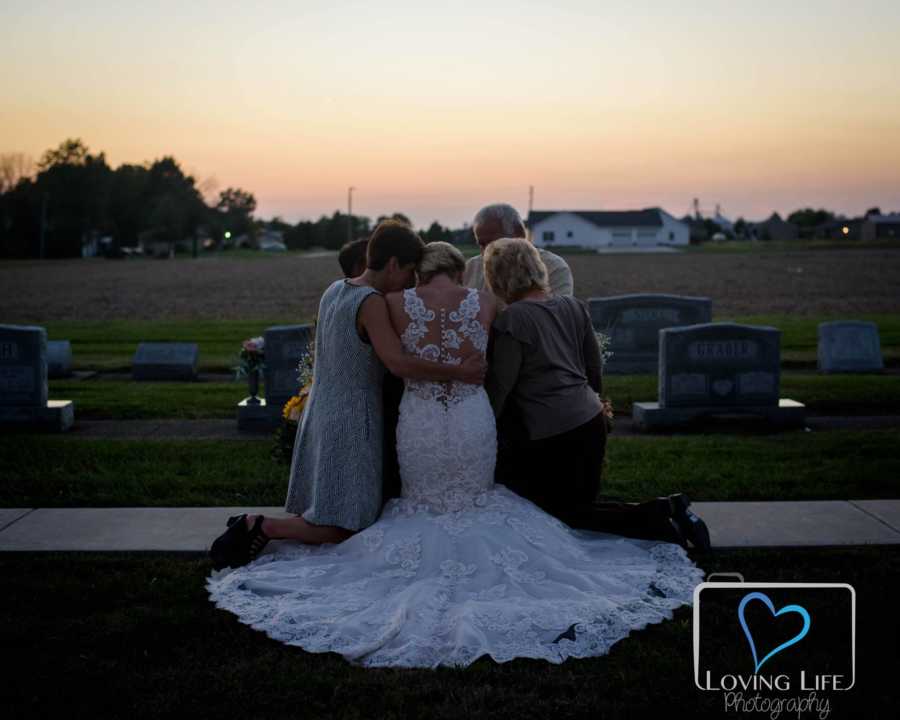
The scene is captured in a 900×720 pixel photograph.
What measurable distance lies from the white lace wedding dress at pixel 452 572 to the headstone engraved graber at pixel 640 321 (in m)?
9.86

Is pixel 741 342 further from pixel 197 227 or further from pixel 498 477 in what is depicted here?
pixel 197 227

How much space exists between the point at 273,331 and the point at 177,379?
4.68m

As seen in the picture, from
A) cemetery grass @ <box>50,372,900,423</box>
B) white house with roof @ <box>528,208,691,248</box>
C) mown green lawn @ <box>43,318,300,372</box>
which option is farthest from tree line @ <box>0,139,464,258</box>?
cemetery grass @ <box>50,372,900,423</box>

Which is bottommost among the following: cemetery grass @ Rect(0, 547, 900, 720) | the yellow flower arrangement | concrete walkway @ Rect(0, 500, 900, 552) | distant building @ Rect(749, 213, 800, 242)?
cemetery grass @ Rect(0, 547, 900, 720)

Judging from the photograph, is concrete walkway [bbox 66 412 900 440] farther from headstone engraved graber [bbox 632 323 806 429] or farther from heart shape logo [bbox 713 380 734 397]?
heart shape logo [bbox 713 380 734 397]

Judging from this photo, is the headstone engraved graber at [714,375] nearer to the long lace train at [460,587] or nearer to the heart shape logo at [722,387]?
the heart shape logo at [722,387]

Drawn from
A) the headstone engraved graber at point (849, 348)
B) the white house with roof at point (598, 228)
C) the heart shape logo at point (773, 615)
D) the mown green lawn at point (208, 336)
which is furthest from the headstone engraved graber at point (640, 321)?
the white house with roof at point (598, 228)

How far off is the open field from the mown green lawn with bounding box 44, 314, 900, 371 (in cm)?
232

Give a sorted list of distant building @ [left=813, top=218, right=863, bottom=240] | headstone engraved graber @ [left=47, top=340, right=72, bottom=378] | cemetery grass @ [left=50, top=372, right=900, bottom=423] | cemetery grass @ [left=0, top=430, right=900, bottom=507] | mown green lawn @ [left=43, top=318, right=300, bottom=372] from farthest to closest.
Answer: distant building @ [left=813, top=218, right=863, bottom=240] → mown green lawn @ [left=43, top=318, right=300, bottom=372] → headstone engraved graber @ [left=47, top=340, right=72, bottom=378] → cemetery grass @ [left=50, top=372, right=900, bottom=423] → cemetery grass @ [left=0, top=430, right=900, bottom=507]

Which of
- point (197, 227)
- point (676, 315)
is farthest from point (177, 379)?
point (197, 227)

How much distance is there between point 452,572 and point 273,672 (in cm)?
124

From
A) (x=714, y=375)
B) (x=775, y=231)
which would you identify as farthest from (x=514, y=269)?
(x=775, y=231)

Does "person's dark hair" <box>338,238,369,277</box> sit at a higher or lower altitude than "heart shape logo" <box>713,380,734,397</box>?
higher

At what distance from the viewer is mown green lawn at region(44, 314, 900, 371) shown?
1811cm
